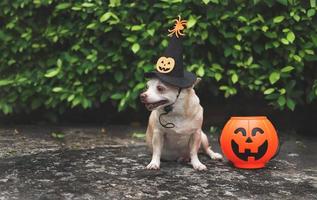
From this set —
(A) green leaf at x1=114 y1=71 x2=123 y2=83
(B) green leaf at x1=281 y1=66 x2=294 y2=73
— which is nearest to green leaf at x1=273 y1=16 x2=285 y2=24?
(B) green leaf at x1=281 y1=66 x2=294 y2=73

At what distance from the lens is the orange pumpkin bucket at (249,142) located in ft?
13.3

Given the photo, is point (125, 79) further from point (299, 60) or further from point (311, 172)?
point (311, 172)

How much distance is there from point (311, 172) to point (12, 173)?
8.30 ft

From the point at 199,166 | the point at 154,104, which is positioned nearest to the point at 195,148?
the point at 199,166

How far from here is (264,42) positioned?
5551mm

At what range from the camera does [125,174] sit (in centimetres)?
399

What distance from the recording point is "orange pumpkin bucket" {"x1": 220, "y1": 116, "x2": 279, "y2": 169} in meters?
4.07

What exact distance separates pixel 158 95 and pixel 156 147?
0.53m

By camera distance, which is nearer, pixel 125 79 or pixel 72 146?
pixel 72 146

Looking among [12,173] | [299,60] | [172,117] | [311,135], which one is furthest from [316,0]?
[12,173]

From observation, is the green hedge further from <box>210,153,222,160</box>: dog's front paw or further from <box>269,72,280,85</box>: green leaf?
<box>210,153,222,160</box>: dog's front paw

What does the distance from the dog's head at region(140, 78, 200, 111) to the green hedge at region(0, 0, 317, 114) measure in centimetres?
146

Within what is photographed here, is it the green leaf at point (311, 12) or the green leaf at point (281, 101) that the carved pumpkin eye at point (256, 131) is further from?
the green leaf at point (311, 12)

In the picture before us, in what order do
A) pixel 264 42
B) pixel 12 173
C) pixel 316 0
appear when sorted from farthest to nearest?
1. pixel 264 42
2. pixel 316 0
3. pixel 12 173
